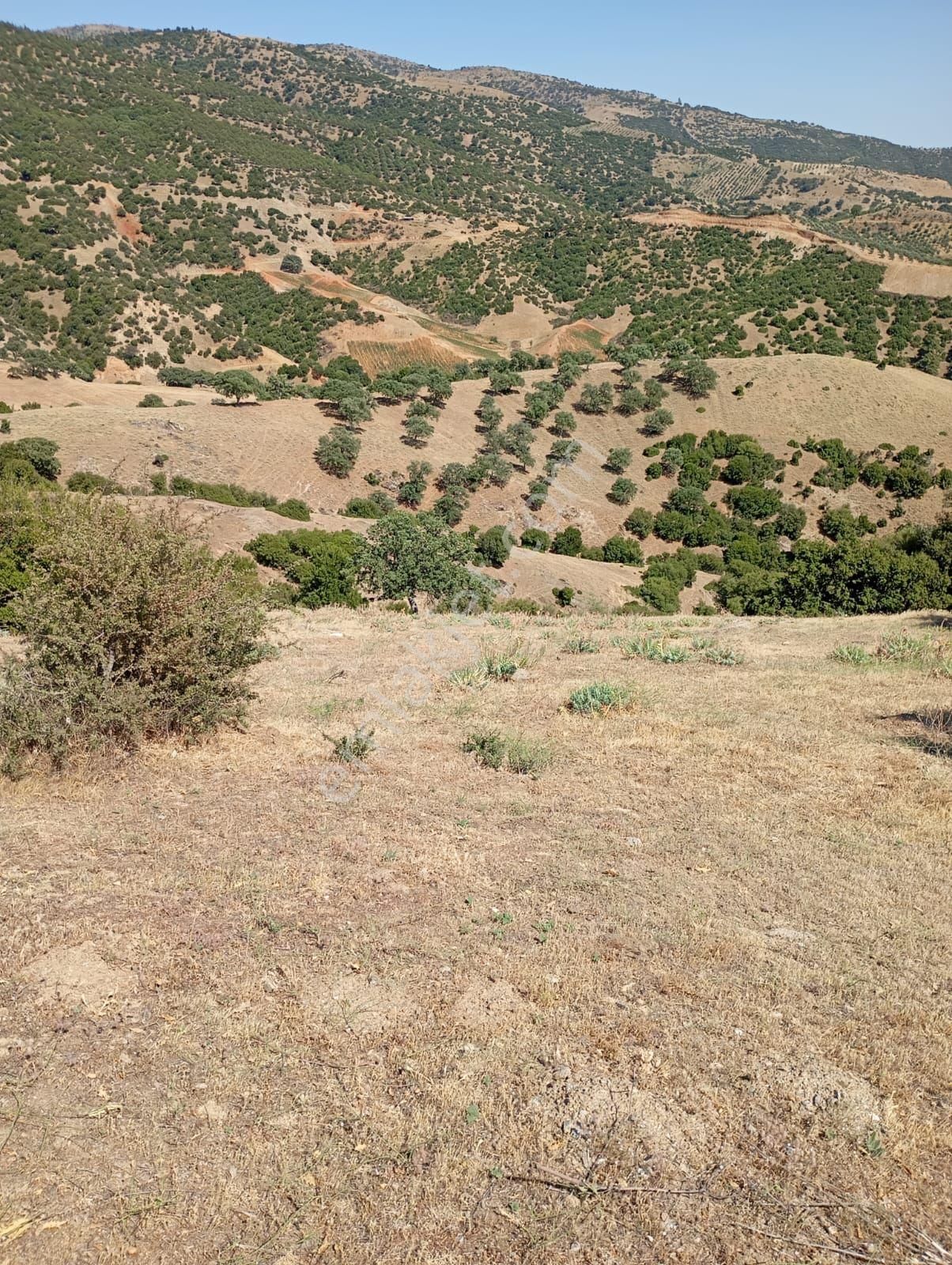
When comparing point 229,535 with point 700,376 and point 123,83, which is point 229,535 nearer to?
point 700,376

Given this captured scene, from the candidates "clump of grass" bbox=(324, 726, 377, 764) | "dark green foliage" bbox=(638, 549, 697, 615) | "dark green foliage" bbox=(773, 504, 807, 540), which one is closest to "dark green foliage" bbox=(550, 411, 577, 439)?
"dark green foliage" bbox=(638, 549, 697, 615)

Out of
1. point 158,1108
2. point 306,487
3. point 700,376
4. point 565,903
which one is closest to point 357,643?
point 565,903

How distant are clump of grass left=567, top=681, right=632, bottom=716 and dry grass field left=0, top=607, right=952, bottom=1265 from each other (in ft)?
6.83

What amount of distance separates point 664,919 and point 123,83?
127322 mm

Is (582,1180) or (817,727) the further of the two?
(817,727)

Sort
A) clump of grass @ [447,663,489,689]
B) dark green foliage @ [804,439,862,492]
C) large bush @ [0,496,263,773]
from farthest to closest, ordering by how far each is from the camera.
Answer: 1. dark green foliage @ [804,439,862,492]
2. clump of grass @ [447,663,489,689]
3. large bush @ [0,496,263,773]

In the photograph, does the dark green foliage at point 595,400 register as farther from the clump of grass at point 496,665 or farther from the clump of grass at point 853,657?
the clump of grass at point 496,665

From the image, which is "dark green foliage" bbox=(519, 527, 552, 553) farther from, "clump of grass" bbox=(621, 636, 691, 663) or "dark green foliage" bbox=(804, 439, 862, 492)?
"clump of grass" bbox=(621, 636, 691, 663)

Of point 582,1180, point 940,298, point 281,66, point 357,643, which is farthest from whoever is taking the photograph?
point 281,66

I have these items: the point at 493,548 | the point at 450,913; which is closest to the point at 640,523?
the point at 493,548

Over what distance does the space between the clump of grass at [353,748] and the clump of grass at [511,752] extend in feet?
4.40

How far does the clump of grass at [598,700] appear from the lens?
12.2m

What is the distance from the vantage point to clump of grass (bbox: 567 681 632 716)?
12172 mm

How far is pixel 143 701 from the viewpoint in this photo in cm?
881
